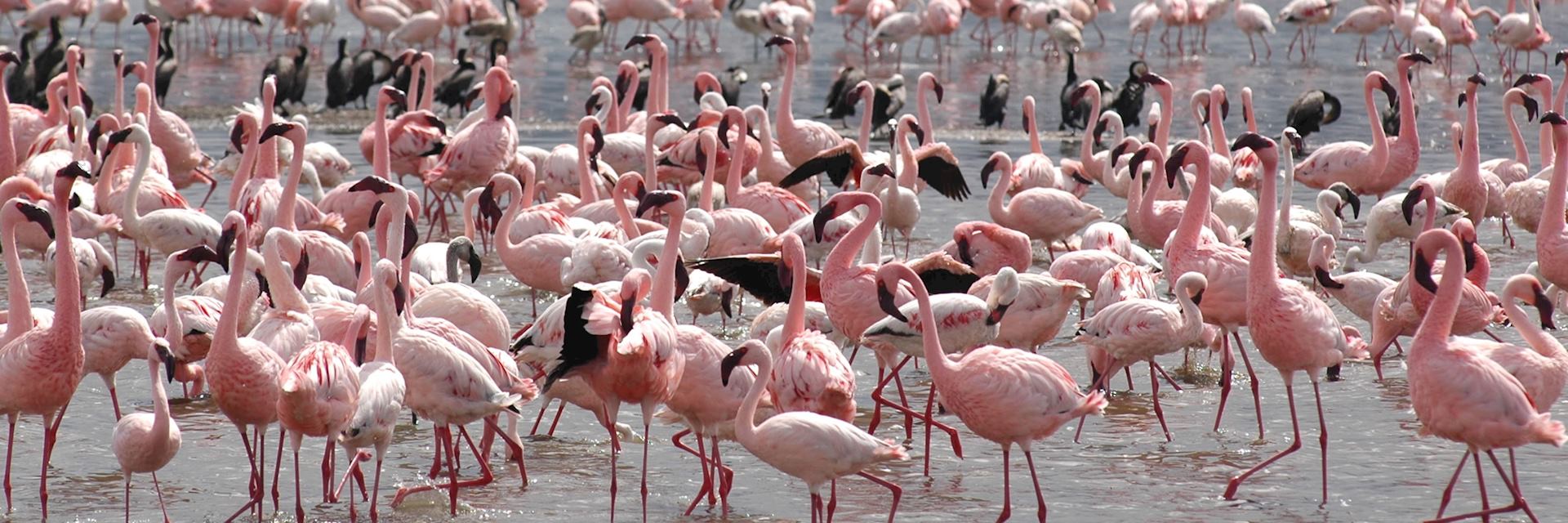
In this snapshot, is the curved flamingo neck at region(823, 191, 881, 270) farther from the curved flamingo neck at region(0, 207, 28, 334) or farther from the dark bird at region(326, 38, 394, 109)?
the dark bird at region(326, 38, 394, 109)

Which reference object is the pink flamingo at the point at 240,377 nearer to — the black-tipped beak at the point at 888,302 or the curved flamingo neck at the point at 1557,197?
the black-tipped beak at the point at 888,302

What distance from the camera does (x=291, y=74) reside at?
18.3m

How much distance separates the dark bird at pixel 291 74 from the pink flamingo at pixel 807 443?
1330 centimetres

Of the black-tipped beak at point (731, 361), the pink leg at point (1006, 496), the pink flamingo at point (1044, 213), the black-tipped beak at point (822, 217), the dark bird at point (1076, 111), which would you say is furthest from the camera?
the dark bird at point (1076, 111)

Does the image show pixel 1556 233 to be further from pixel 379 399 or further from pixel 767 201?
pixel 379 399

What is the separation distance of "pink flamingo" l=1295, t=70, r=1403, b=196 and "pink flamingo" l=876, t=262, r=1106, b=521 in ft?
20.6

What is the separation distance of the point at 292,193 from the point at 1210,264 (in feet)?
15.1

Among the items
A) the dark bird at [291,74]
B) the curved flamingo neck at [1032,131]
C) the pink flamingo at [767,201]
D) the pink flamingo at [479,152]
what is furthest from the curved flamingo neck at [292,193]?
the dark bird at [291,74]

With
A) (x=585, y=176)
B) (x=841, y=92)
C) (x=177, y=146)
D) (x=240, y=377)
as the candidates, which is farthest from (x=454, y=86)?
(x=240, y=377)

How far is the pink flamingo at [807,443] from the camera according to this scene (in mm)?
5531

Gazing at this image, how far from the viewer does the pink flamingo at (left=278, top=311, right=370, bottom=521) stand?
5625 mm

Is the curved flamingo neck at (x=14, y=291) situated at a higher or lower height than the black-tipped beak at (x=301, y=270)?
higher

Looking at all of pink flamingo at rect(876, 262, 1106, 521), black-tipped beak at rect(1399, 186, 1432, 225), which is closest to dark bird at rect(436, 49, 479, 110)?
black-tipped beak at rect(1399, 186, 1432, 225)

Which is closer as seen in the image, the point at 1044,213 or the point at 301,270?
the point at 301,270
